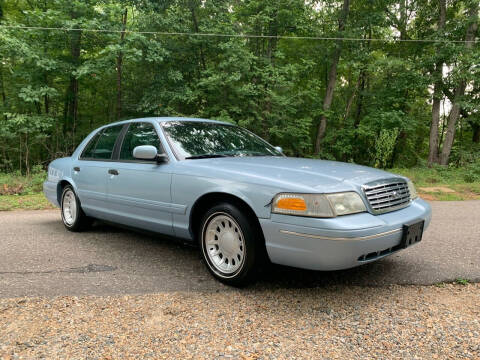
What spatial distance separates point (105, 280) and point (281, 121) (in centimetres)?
1248

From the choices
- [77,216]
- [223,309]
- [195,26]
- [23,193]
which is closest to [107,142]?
[77,216]

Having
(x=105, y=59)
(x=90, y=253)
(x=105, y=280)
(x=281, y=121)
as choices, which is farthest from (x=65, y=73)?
(x=105, y=280)

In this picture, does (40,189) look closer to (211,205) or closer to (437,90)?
(211,205)

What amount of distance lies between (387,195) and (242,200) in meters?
1.20

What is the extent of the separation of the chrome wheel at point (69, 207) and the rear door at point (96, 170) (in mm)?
276

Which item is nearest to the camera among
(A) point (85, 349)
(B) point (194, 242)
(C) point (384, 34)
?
(A) point (85, 349)

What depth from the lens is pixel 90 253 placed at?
12.6 feet

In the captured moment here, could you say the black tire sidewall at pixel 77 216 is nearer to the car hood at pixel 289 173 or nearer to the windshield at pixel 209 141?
the windshield at pixel 209 141

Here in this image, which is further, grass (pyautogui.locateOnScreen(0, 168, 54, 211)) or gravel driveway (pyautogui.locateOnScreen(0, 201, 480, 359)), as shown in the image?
grass (pyautogui.locateOnScreen(0, 168, 54, 211))

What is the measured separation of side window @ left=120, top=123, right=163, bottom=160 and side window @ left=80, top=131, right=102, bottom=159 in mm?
760

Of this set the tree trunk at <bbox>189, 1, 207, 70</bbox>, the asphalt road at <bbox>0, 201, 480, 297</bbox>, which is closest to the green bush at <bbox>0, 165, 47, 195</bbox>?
the asphalt road at <bbox>0, 201, 480, 297</bbox>

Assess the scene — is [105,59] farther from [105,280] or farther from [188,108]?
[105,280]

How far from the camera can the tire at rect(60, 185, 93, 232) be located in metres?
4.63

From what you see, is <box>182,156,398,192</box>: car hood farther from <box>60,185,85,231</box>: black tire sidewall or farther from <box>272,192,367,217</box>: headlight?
<box>60,185,85,231</box>: black tire sidewall
